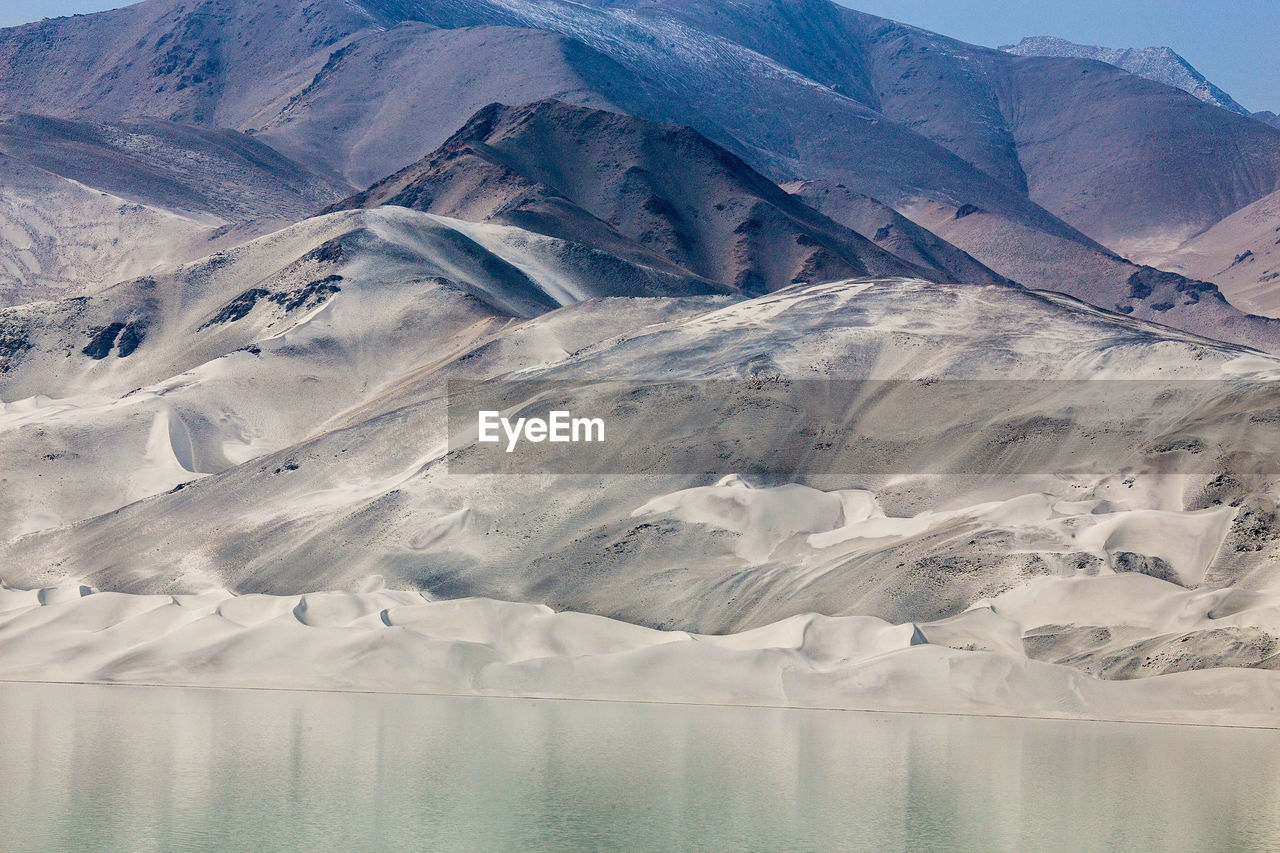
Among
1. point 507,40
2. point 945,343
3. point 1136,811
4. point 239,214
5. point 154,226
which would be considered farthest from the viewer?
point 507,40

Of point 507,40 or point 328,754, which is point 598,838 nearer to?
point 328,754

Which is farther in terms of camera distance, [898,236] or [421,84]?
[421,84]

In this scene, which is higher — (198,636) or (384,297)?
(384,297)

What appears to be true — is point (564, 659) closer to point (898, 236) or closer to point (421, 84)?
point (898, 236)

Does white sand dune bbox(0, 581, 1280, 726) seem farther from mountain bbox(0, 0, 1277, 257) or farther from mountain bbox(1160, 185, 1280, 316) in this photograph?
mountain bbox(1160, 185, 1280, 316)

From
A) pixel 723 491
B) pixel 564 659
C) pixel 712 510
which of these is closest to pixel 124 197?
pixel 723 491

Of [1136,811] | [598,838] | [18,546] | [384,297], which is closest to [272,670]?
[18,546]
